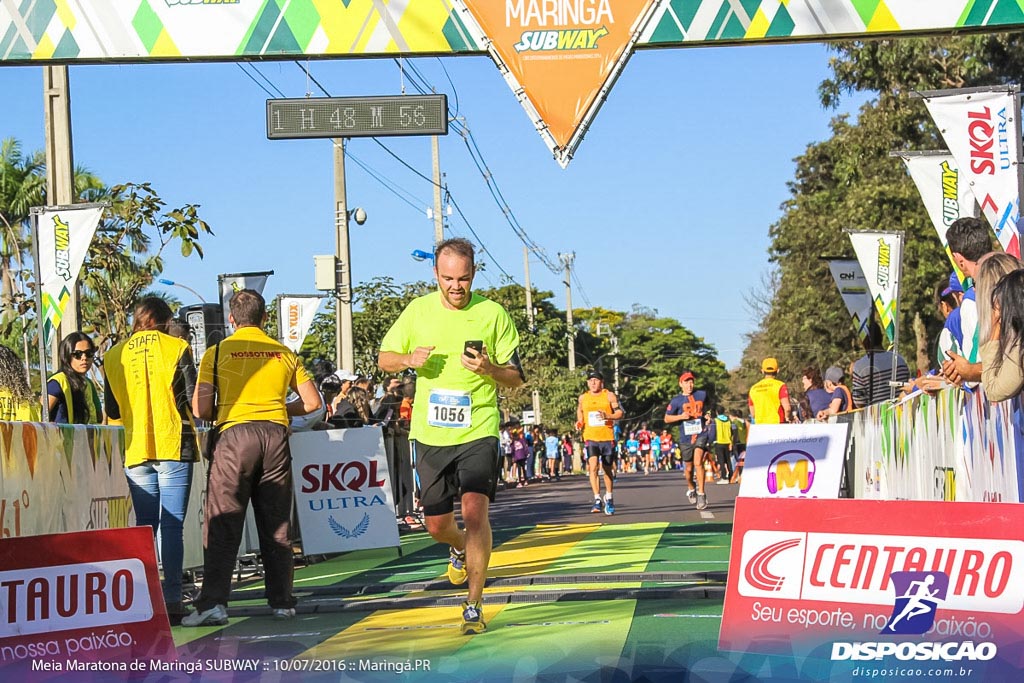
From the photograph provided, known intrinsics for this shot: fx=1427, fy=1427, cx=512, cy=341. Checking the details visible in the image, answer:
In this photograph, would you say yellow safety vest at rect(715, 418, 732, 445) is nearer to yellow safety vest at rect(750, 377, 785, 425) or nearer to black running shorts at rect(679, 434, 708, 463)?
black running shorts at rect(679, 434, 708, 463)

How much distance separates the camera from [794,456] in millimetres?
13273

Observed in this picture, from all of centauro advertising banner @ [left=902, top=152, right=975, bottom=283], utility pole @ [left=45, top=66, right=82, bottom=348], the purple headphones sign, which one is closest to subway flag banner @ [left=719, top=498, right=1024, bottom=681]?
the purple headphones sign

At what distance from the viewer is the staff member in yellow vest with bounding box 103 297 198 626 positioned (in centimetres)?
888

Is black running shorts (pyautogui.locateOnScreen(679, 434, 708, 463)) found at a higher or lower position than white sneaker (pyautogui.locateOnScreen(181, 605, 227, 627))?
higher

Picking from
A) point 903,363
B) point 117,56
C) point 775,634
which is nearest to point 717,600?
point 775,634

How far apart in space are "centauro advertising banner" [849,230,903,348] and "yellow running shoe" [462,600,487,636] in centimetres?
1216

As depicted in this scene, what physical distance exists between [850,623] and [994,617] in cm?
53

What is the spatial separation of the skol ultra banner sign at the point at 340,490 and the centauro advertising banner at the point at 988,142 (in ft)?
17.6

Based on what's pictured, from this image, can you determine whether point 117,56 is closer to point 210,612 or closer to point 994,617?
point 210,612

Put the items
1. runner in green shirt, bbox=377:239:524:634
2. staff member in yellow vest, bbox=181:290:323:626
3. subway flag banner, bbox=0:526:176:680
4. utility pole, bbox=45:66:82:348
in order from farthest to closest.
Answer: utility pole, bbox=45:66:82:348
staff member in yellow vest, bbox=181:290:323:626
runner in green shirt, bbox=377:239:524:634
subway flag banner, bbox=0:526:176:680

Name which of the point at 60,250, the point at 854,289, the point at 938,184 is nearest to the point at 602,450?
the point at 854,289

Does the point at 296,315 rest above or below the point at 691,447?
above

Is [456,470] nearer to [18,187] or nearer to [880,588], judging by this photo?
[880,588]

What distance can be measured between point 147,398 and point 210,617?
1.46m
